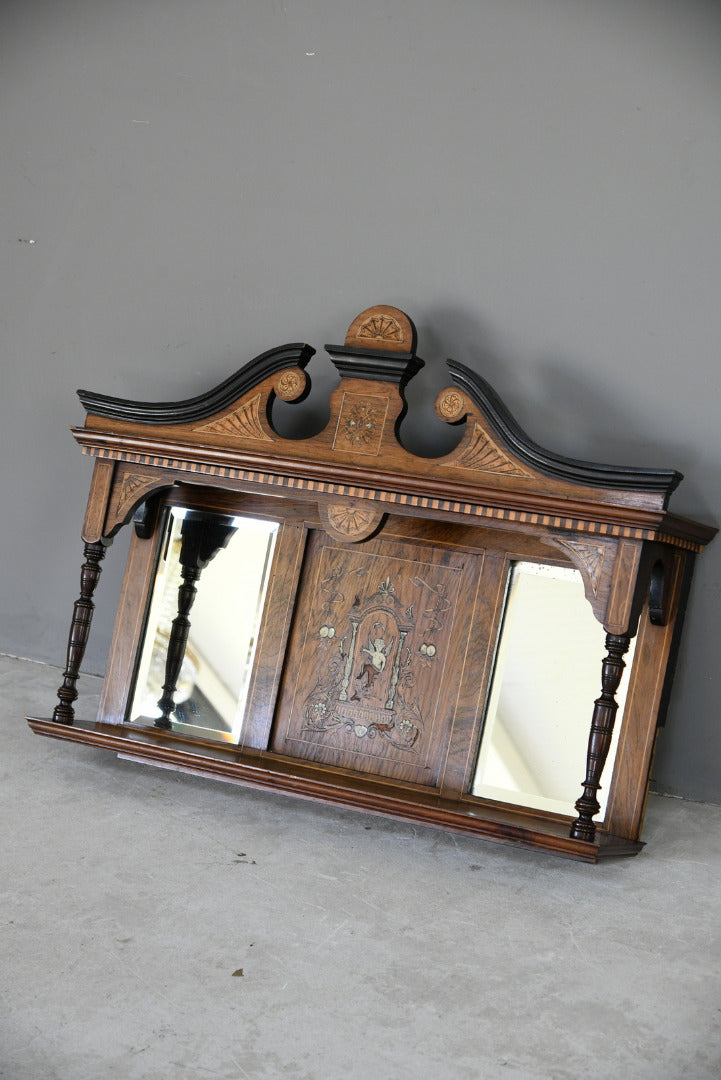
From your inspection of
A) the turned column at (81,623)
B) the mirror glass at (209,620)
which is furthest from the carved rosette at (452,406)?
the turned column at (81,623)

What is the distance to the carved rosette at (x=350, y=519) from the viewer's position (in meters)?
3.22

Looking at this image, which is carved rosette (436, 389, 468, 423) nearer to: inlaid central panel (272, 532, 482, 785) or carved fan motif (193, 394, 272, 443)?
inlaid central panel (272, 532, 482, 785)

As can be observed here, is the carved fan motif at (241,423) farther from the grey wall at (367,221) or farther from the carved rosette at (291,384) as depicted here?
the grey wall at (367,221)

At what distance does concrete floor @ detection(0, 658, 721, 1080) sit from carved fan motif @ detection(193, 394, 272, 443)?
1.15m

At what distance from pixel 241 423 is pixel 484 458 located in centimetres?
82

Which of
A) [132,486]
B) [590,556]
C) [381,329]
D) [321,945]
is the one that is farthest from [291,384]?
[321,945]

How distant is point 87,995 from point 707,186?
10.4ft

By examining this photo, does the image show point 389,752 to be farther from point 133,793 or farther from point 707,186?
point 707,186

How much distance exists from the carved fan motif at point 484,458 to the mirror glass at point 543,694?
0.42 m

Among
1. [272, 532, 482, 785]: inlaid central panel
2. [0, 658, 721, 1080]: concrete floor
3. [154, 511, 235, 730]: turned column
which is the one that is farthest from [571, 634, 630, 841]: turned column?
[154, 511, 235, 730]: turned column

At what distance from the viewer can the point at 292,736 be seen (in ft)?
11.7

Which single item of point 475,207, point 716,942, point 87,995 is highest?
point 475,207

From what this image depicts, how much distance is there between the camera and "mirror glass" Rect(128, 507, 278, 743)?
11.9ft

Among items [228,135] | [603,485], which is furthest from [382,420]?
[228,135]
